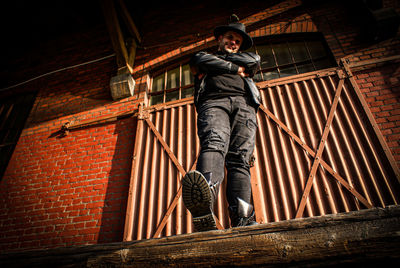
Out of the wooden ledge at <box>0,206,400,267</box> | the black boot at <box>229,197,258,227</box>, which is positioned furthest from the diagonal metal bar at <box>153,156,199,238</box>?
the wooden ledge at <box>0,206,400,267</box>

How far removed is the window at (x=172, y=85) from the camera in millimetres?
4398

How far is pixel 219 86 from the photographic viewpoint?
179 centimetres

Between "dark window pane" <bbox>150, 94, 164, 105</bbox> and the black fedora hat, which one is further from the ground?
"dark window pane" <bbox>150, 94, 164, 105</bbox>

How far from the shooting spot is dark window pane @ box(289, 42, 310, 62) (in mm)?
4148

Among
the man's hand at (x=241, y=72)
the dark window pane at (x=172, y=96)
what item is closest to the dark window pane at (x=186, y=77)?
the dark window pane at (x=172, y=96)

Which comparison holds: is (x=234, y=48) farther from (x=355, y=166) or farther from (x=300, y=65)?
(x=300, y=65)

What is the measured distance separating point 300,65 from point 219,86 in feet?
9.71

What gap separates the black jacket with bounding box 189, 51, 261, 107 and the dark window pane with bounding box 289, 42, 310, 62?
269 centimetres

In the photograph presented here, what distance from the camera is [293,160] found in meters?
3.14

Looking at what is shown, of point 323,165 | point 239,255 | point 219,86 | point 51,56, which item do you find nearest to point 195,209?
point 239,255

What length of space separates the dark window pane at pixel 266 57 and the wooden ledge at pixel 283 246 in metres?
3.79

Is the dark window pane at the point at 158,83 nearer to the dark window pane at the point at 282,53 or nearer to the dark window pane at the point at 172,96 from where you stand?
the dark window pane at the point at 172,96

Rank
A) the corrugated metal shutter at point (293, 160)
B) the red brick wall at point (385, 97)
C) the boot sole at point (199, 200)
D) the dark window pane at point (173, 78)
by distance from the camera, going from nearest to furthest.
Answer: the boot sole at point (199, 200) → the corrugated metal shutter at point (293, 160) → the red brick wall at point (385, 97) → the dark window pane at point (173, 78)

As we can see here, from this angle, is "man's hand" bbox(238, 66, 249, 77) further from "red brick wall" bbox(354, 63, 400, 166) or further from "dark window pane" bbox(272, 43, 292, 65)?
"dark window pane" bbox(272, 43, 292, 65)
